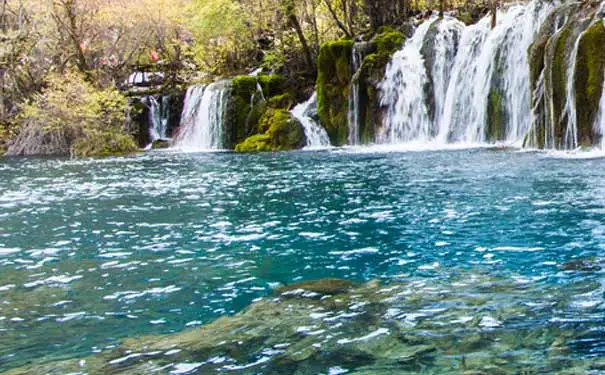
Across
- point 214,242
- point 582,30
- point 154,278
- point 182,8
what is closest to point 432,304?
point 154,278

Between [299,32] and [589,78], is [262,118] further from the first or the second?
[589,78]

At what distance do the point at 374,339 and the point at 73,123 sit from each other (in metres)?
29.2

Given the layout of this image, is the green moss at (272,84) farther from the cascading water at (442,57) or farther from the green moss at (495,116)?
the green moss at (495,116)

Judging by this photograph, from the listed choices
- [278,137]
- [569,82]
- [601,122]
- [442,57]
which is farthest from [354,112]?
[601,122]

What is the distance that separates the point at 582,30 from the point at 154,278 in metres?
16.1

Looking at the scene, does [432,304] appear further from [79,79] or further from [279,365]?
[79,79]

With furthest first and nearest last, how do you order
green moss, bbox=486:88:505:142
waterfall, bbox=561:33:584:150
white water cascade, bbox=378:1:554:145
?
green moss, bbox=486:88:505:142, white water cascade, bbox=378:1:554:145, waterfall, bbox=561:33:584:150

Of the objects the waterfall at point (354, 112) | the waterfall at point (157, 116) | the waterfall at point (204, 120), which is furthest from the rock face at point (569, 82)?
the waterfall at point (157, 116)

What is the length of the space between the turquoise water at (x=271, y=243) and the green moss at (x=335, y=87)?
12.9 metres

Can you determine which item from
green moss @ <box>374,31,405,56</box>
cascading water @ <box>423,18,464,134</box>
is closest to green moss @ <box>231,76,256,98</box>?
green moss @ <box>374,31,405,56</box>

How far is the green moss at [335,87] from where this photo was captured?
28516 mm

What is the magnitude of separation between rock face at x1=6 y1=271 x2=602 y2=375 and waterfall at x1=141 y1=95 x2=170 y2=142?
32.2 metres

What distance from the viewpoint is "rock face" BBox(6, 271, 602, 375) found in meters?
3.93

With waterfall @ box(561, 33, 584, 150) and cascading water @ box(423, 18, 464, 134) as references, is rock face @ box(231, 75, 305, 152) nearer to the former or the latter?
cascading water @ box(423, 18, 464, 134)
